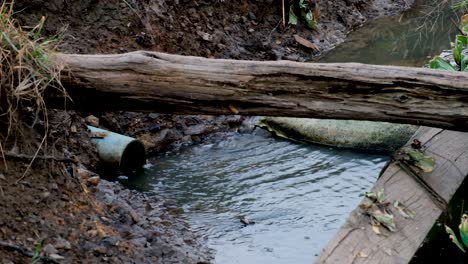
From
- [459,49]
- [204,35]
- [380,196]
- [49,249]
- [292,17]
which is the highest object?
[459,49]

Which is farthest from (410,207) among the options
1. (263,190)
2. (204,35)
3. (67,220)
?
(204,35)

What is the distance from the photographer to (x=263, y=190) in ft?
16.4

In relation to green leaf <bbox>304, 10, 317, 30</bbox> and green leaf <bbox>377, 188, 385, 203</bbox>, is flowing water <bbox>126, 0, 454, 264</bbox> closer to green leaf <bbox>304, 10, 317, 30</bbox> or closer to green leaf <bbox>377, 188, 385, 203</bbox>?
green leaf <bbox>377, 188, 385, 203</bbox>

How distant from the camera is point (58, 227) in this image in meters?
3.46

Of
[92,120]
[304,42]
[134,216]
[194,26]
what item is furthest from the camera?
[304,42]

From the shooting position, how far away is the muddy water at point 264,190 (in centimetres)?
435

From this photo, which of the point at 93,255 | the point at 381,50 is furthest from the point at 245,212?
the point at 381,50

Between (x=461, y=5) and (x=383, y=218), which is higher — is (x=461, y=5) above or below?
above

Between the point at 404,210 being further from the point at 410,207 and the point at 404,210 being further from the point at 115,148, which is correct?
the point at 115,148

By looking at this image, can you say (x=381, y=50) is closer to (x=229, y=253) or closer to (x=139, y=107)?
(x=229, y=253)

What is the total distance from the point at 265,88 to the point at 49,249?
131 cm

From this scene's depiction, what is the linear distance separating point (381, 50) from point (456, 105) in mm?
5078

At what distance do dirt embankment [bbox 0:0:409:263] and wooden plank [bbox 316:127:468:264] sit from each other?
3.73ft

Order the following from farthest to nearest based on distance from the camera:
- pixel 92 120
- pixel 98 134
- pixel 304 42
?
pixel 304 42
pixel 92 120
pixel 98 134
